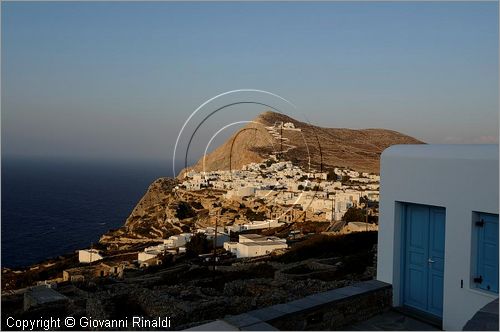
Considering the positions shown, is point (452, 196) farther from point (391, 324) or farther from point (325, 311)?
point (325, 311)

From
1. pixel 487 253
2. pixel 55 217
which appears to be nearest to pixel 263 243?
pixel 487 253

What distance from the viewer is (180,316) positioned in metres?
8.17

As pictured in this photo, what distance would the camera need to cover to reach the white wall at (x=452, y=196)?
494 centimetres

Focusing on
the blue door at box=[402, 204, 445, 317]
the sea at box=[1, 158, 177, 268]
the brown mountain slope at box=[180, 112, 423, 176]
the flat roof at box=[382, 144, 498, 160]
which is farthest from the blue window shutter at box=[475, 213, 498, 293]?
the sea at box=[1, 158, 177, 268]

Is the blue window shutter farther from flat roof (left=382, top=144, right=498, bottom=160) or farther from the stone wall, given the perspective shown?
the stone wall

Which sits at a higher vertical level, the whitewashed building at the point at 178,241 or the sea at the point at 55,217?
the whitewashed building at the point at 178,241

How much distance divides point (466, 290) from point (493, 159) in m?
1.43

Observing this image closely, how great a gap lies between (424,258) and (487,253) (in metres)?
0.80

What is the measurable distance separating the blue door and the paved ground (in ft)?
0.85

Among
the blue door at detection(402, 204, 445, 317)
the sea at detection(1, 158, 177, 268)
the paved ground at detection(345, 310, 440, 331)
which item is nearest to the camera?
the paved ground at detection(345, 310, 440, 331)

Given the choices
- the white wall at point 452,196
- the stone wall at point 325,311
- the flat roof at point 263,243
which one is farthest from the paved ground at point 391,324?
the flat roof at point 263,243

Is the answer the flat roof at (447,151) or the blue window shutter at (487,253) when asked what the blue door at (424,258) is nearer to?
the blue window shutter at (487,253)

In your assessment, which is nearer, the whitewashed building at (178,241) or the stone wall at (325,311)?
the stone wall at (325,311)

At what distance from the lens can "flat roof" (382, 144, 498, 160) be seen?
496 cm
